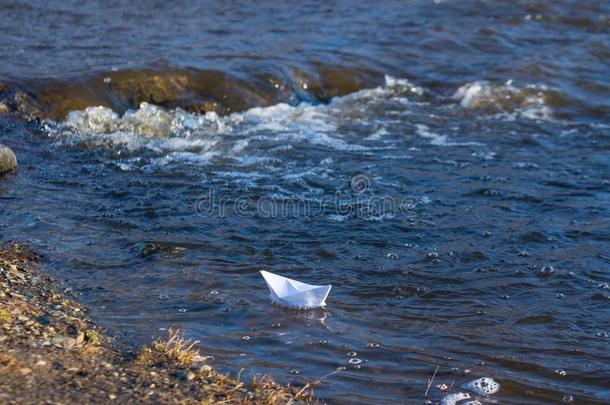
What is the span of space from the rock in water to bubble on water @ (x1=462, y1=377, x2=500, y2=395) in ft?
15.0

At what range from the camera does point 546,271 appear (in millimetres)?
6488

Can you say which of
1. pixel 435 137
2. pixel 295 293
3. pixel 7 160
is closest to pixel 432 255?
pixel 295 293

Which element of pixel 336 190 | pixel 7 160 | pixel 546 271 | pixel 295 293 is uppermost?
pixel 7 160

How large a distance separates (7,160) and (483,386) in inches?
183

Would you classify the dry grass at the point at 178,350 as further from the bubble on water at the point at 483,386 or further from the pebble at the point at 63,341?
the bubble on water at the point at 483,386

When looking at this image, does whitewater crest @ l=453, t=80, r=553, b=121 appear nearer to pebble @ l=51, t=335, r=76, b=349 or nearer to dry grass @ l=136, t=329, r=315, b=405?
dry grass @ l=136, t=329, r=315, b=405

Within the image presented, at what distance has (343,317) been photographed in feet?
18.3

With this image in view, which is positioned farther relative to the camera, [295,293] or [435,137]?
[435,137]

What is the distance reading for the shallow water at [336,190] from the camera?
17.3 feet

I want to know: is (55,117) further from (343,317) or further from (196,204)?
(343,317)

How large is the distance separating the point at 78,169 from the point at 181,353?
12.9 feet

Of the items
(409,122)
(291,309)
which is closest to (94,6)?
(409,122)

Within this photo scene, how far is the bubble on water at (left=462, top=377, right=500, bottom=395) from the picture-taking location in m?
4.77

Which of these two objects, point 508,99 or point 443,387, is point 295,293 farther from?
point 508,99
